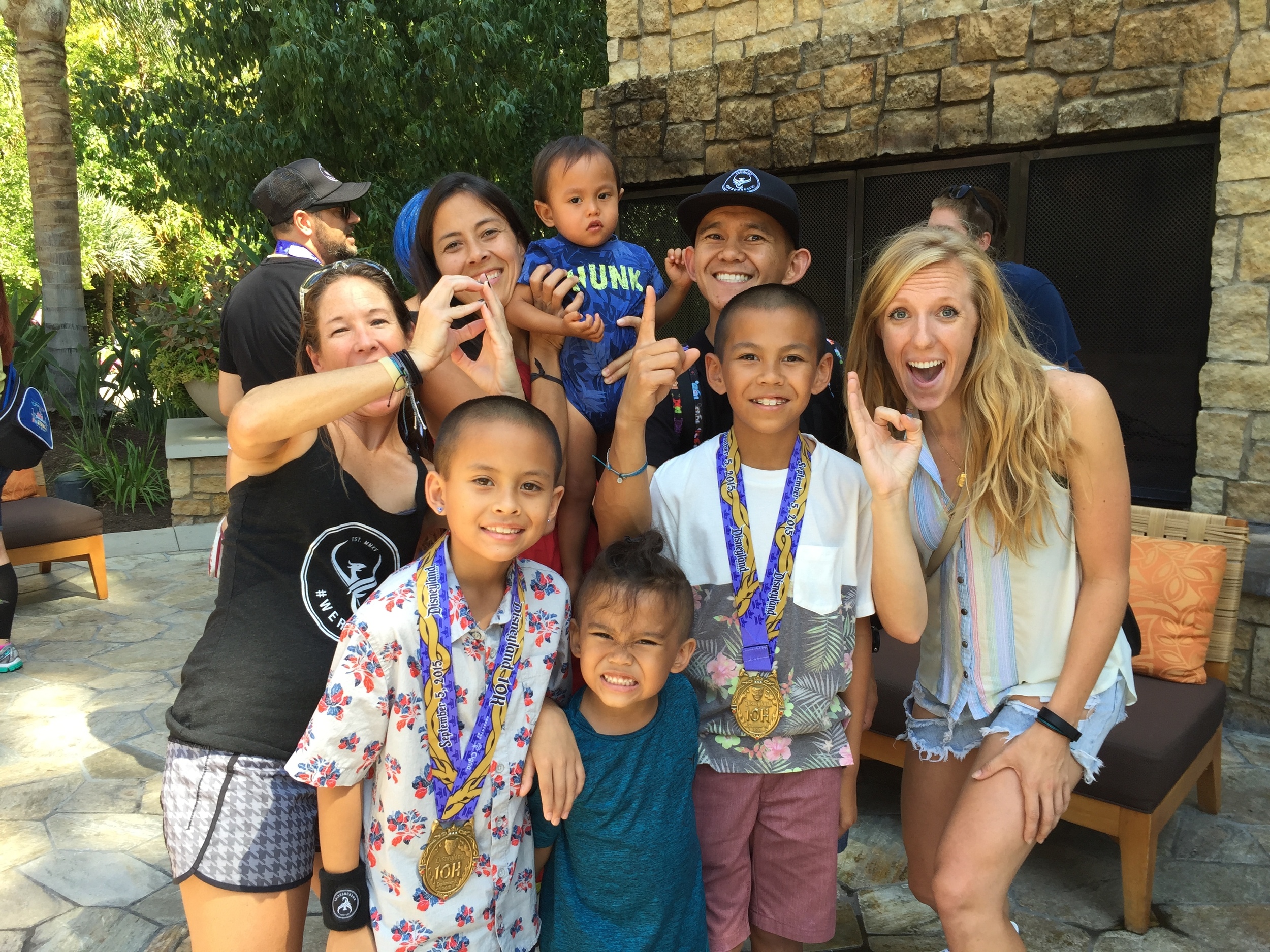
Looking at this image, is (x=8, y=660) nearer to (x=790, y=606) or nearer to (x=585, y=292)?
(x=585, y=292)

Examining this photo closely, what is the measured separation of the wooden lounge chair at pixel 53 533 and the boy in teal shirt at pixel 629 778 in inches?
202

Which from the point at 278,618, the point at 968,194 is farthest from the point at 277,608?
the point at 968,194

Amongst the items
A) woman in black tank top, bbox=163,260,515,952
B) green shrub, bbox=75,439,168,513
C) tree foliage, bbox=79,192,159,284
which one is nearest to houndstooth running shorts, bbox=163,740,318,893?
woman in black tank top, bbox=163,260,515,952

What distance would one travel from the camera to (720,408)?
94.0 inches

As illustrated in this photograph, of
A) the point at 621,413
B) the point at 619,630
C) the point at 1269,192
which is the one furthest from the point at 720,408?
the point at 1269,192

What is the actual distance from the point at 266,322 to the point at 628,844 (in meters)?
2.44

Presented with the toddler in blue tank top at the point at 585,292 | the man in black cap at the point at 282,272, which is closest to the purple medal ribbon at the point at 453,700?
the toddler in blue tank top at the point at 585,292

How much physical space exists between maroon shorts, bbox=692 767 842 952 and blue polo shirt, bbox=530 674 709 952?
107 mm

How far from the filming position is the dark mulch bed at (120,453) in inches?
310

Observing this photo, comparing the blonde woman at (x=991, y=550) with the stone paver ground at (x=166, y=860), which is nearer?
the blonde woman at (x=991, y=550)

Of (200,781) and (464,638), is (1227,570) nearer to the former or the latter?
(464,638)

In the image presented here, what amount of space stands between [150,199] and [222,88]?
172cm

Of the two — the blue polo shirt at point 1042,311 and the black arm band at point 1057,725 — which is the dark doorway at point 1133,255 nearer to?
the blue polo shirt at point 1042,311

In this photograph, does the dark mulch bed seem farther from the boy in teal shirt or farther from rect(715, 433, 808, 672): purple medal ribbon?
rect(715, 433, 808, 672): purple medal ribbon
